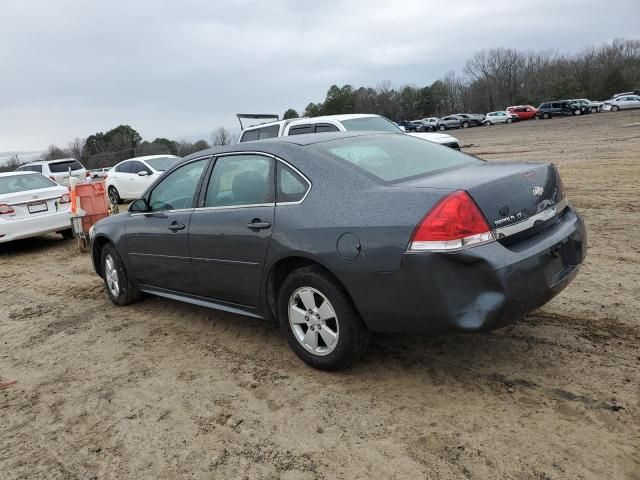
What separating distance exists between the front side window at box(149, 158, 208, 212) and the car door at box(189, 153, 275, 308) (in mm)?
209

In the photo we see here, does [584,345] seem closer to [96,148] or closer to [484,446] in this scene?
[484,446]

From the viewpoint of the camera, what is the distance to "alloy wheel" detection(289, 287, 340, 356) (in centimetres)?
356

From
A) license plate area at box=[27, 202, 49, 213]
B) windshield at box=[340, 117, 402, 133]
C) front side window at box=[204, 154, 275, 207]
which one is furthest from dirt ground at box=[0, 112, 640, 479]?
windshield at box=[340, 117, 402, 133]

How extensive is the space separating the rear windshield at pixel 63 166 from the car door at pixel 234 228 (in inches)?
686

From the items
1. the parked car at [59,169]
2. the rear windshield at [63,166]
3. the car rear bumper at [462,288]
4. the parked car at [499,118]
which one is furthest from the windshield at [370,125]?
the parked car at [499,118]

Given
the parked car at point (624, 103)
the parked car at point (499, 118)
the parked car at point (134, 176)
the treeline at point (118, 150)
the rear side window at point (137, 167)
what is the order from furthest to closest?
the parked car at point (499, 118), the parked car at point (624, 103), the treeline at point (118, 150), the rear side window at point (137, 167), the parked car at point (134, 176)

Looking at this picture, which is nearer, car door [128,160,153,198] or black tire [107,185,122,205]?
car door [128,160,153,198]

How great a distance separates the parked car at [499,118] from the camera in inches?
2073

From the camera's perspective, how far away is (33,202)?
963 centimetres

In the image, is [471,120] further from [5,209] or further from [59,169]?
[5,209]

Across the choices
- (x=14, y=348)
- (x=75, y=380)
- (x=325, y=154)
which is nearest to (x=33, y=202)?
(x=14, y=348)

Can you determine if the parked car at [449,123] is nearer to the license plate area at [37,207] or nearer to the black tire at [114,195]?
the black tire at [114,195]

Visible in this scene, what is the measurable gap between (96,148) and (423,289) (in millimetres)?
49010

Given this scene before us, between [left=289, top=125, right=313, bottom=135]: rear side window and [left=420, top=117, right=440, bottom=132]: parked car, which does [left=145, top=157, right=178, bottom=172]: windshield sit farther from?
[left=420, top=117, right=440, bottom=132]: parked car
